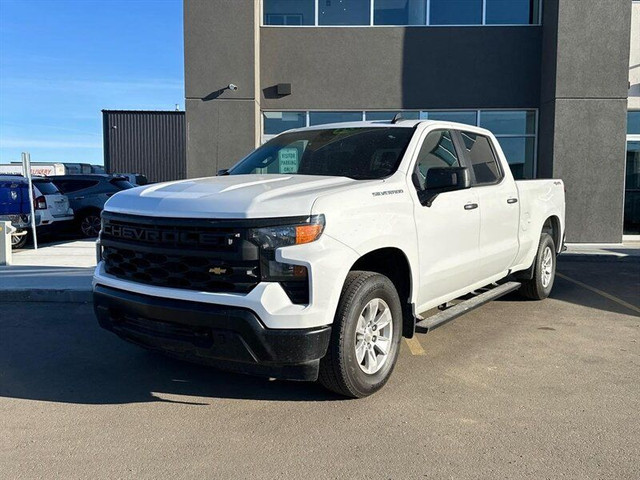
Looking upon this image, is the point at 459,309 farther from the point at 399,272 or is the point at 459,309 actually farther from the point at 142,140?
the point at 142,140

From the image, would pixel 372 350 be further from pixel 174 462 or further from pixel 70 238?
pixel 70 238

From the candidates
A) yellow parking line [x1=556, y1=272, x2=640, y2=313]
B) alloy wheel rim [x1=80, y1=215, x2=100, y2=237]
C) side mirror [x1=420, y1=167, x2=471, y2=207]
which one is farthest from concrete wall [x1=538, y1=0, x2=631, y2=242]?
alloy wheel rim [x1=80, y1=215, x2=100, y2=237]

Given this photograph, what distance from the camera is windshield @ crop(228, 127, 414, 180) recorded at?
4.67 meters

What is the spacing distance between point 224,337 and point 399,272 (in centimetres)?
150

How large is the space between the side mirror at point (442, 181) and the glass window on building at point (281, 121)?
8842 millimetres

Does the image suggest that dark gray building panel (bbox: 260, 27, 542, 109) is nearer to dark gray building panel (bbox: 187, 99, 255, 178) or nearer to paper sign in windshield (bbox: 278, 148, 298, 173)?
dark gray building panel (bbox: 187, 99, 255, 178)

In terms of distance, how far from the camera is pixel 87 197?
47.5 feet

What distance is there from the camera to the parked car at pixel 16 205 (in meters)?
11.7

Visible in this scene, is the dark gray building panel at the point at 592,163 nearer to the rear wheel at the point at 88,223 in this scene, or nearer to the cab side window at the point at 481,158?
the cab side window at the point at 481,158

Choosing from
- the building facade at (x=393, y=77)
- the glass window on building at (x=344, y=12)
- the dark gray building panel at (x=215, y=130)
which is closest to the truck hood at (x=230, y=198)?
the dark gray building panel at (x=215, y=130)

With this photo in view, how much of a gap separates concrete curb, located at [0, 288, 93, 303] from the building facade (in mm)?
5548

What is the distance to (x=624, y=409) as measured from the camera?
153 inches

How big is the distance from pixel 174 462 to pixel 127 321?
3.71 ft

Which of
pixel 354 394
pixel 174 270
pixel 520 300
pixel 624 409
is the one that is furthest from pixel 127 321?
pixel 520 300
